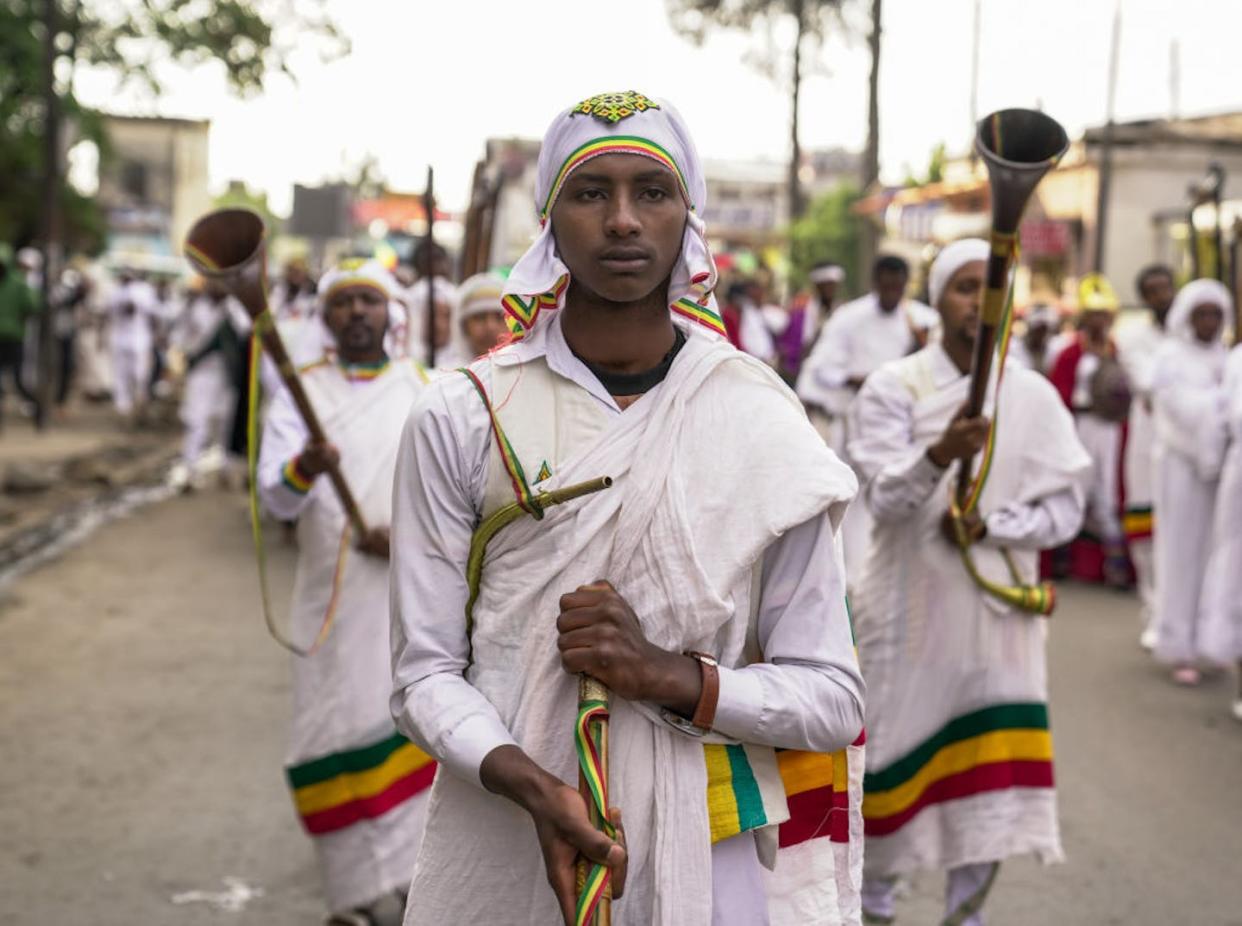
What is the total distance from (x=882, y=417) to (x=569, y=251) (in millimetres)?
2872

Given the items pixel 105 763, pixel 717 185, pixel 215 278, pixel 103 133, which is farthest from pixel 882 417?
pixel 717 185

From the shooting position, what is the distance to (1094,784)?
23.1 feet

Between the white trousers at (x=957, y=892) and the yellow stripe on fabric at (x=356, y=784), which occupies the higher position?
the yellow stripe on fabric at (x=356, y=784)

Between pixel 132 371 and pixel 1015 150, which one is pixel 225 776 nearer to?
pixel 1015 150

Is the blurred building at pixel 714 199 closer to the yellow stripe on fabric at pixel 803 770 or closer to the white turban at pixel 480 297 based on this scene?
the white turban at pixel 480 297

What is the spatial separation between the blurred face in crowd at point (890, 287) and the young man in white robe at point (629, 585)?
8644mm

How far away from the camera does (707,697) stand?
98.8 inches

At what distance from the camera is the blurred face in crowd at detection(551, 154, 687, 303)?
2.62m

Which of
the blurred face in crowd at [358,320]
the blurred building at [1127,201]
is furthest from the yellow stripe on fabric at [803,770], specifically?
the blurred building at [1127,201]

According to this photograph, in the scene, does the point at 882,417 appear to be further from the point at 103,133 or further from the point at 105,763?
the point at 103,133

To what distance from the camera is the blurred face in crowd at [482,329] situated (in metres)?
7.00

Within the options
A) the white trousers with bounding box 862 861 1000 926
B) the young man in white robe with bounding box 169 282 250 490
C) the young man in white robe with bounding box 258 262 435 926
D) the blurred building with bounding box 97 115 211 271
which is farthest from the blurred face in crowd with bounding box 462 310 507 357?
the blurred building with bounding box 97 115 211 271

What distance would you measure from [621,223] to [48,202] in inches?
814

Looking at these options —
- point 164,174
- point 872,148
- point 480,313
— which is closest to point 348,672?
point 480,313
